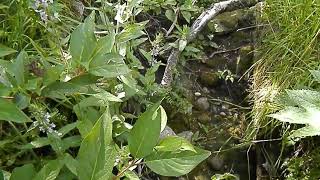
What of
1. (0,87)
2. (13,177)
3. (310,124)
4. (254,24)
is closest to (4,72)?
(0,87)

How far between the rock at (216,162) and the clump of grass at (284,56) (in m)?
0.18

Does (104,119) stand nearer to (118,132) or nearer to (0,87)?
(0,87)

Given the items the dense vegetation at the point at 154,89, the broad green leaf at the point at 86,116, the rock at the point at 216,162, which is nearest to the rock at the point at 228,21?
the dense vegetation at the point at 154,89

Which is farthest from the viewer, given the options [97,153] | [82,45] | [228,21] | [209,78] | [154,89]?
[228,21]

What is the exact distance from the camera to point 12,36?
1.71 m

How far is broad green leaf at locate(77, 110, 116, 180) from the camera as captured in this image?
0.89 meters

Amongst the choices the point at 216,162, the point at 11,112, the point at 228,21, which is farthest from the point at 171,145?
the point at 228,21

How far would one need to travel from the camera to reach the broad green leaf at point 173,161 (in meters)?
1.11

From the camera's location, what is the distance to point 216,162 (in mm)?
2252

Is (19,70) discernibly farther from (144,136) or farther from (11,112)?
(144,136)

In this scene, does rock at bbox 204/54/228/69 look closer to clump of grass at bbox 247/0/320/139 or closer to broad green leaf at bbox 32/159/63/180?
clump of grass at bbox 247/0/320/139

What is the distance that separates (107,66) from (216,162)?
113cm

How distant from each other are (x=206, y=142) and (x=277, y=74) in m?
0.49

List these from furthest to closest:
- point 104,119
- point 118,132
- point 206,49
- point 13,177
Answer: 1. point 206,49
2. point 118,132
3. point 13,177
4. point 104,119
